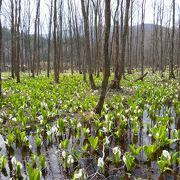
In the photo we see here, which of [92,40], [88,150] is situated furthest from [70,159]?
[92,40]

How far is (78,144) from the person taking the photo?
207 inches

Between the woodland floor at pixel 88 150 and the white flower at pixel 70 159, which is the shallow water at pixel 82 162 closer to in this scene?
the woodland floor at pixel 88 150

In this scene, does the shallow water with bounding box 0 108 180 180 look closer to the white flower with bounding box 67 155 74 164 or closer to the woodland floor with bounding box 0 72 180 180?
the woodland floor with bounding box 0 72 180 180

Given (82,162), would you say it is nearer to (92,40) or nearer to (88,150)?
(88,150)

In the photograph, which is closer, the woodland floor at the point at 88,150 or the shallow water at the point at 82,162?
the woodland floor at the point at 88,150

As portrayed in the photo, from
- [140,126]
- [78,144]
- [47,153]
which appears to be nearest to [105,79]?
[140,126]

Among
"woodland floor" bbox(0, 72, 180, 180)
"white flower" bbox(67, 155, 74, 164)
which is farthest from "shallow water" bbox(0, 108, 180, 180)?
"white flower" bbox(67, 155, 74, 164)

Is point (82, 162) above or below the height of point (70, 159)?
below

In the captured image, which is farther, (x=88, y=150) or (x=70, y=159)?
(x=88, y=150)

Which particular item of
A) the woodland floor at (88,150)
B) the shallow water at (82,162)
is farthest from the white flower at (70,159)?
the shallow water at (82,162)

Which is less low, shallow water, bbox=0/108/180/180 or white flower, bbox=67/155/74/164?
white flower, bbox=67/155/74/164

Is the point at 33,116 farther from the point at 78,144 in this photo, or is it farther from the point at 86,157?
the point at 86,157

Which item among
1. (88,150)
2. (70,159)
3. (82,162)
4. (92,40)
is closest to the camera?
(70,159)

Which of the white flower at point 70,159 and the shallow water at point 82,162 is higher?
the white flower at point 70,159
